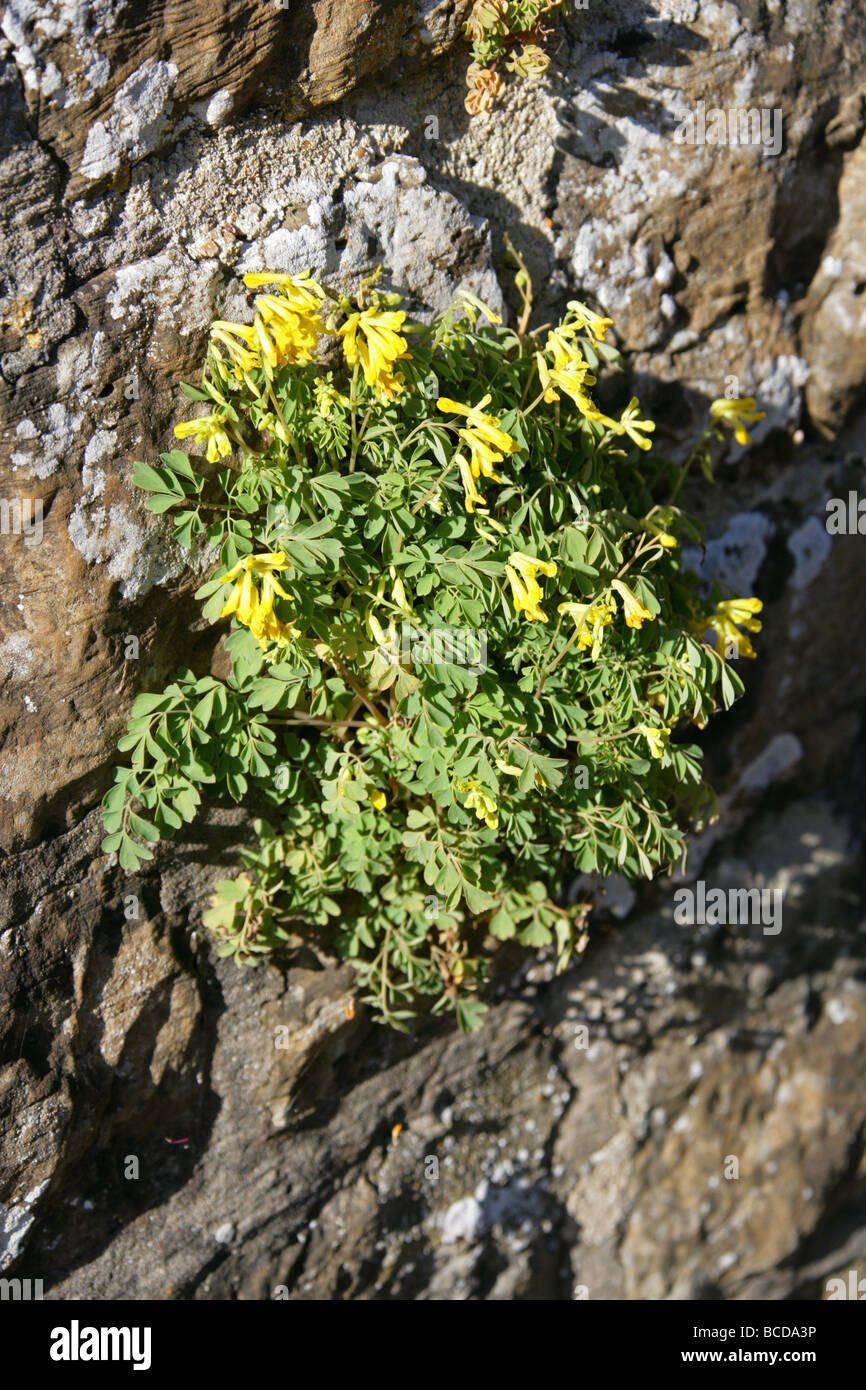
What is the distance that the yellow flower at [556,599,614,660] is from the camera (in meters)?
2.30

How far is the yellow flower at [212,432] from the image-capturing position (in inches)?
88.5

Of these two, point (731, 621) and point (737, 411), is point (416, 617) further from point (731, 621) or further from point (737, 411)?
point (737, 411)

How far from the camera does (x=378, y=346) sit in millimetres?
2150

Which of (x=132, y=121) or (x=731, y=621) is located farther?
(x=731, y=621)

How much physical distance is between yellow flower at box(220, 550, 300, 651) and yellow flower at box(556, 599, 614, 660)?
26.8 inches

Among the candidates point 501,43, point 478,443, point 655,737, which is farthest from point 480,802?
point 501,43

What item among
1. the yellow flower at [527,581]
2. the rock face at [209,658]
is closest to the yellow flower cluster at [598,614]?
the yellow flower at [527,581]

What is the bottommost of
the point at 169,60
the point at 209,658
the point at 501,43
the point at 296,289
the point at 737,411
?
the point at 209,658

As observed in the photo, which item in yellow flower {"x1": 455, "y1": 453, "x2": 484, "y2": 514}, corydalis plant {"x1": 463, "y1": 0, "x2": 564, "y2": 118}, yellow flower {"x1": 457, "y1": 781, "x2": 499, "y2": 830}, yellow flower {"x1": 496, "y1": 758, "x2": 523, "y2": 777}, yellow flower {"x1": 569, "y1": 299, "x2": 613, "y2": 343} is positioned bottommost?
yellow flower {"x1": 457, "y1": 781, "x2": 499, "y2": 830}

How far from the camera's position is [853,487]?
3619 mm

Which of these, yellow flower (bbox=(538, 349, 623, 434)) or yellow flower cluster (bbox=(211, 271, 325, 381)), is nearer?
yellow flower cluster (bbox=(211, 271, 325, 381))

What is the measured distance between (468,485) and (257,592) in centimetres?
53

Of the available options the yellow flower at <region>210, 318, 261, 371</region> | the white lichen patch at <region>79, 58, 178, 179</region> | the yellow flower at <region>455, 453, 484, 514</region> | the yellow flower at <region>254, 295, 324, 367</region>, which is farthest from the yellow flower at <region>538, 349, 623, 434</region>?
the white lichen patch at <region>79, 58, 178, 179</region>

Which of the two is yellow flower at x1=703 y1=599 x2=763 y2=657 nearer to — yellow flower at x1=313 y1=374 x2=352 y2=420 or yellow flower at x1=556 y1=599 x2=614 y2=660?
yellow flower at x1=556 y1=599 x2=614 y2=660
